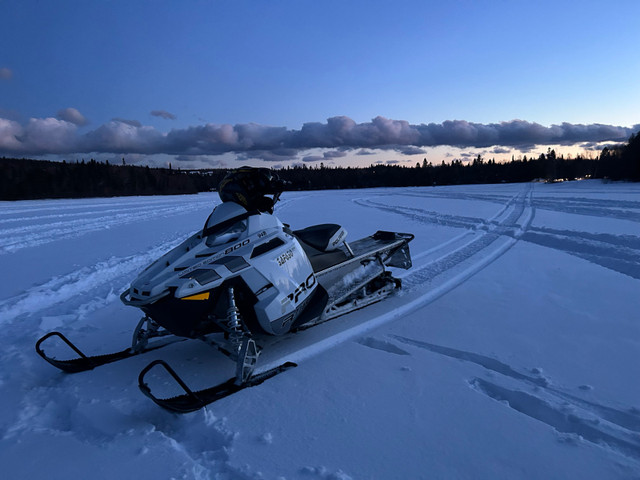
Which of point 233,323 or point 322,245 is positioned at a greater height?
point 322,245

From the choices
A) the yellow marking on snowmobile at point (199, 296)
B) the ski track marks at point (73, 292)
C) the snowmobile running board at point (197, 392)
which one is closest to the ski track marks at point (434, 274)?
the snowmobile running board at point (197, 392)

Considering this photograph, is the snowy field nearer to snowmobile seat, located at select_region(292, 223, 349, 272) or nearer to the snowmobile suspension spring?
the snowmobile suspension spring

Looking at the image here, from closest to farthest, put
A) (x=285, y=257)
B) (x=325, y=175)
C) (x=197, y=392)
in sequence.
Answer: (x=197, y=392), (x=285, y=257), (x=325, y=175)

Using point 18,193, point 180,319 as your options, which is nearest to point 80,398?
point 180,319

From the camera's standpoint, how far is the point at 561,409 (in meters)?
2.25

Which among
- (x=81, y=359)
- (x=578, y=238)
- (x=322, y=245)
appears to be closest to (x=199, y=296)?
(x=81, y=359)

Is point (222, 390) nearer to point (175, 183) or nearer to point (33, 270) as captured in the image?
point (33, 270)

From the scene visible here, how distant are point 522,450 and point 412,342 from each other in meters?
1.35

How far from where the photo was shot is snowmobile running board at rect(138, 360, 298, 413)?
2164mm

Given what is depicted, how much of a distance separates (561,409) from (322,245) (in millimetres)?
2378

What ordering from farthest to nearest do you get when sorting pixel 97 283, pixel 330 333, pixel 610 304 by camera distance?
pixel 97 283 → pixel 610 304 → pixel 330 333

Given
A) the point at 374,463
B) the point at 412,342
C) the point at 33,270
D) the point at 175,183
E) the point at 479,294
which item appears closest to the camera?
the point at 374,463

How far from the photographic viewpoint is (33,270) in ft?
19.6

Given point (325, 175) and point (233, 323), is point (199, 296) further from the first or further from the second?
point (325, 175)
